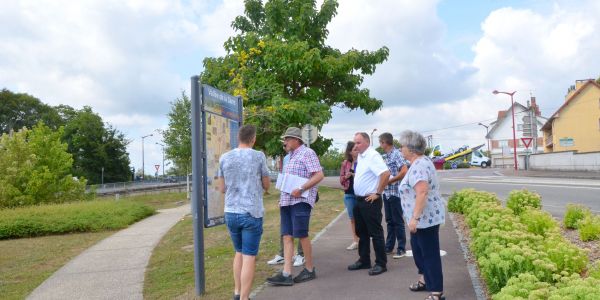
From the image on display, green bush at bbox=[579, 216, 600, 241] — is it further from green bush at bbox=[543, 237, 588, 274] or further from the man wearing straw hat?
the man wearing straw hat

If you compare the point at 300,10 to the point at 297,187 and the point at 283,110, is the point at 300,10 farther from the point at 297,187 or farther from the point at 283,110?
the point at 297,187

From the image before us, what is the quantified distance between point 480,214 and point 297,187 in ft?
9.01

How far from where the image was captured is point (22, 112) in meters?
62.8

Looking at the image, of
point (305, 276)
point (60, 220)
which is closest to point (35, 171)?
point (60, 220)

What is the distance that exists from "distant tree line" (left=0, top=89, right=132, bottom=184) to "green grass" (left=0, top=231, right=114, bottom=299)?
5235 centimetres

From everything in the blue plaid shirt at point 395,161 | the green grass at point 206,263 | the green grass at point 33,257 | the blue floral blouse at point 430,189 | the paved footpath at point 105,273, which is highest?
the blue plaid shirt at point 395,161

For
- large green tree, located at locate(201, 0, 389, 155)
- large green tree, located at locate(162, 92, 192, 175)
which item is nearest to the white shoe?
large green tree, located at locate(201, 0, 389, 155)

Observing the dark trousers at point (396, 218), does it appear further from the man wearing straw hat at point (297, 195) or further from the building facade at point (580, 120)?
the building facade at point (580, 120)

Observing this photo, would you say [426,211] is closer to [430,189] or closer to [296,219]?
[430,189]

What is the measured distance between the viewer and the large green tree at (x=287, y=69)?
19828 millimetres

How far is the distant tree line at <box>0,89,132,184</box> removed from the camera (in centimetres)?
6156

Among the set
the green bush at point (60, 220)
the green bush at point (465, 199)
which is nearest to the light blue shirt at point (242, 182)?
the green bush at point (465, 199)

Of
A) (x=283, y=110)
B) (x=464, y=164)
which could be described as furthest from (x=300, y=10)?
(x=464, y=164)

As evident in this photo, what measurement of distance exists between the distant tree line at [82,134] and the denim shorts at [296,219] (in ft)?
202
